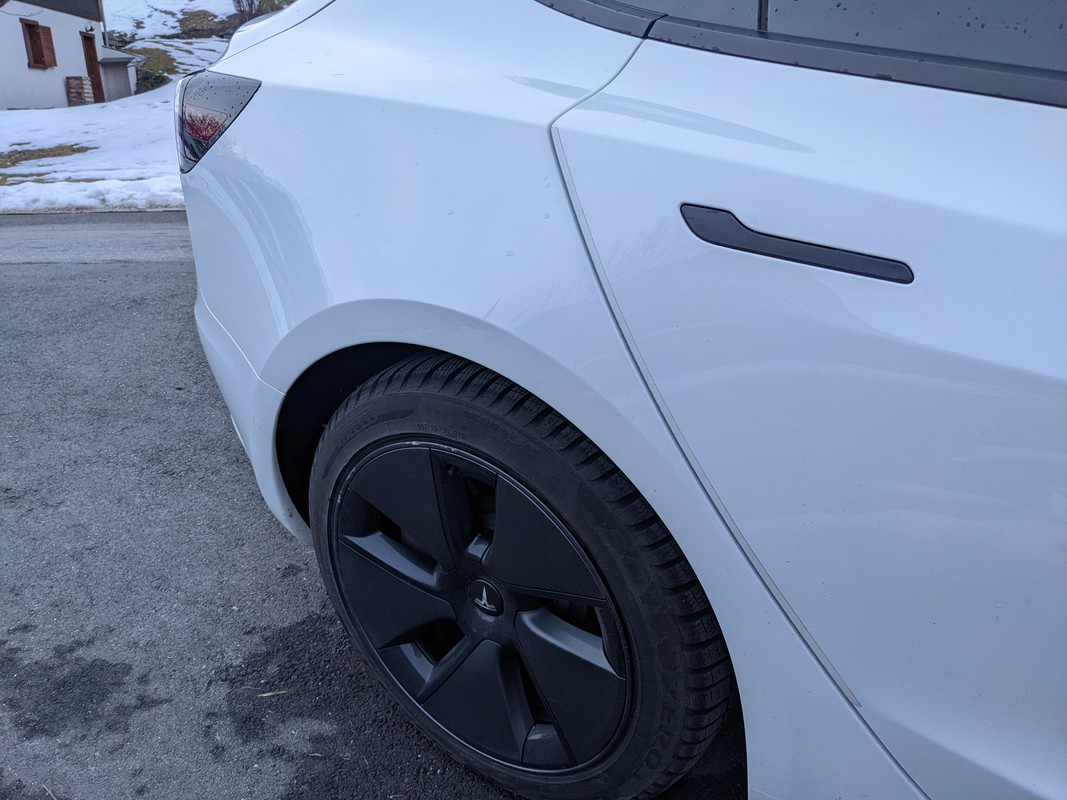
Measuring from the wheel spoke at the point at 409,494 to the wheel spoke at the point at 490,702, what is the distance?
0.19 m

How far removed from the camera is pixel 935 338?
3.06ft

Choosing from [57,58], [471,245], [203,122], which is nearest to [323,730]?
[471,245]

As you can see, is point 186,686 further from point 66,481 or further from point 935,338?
point 935,338

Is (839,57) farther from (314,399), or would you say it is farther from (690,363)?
(314,399)

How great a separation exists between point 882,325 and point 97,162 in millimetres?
12844

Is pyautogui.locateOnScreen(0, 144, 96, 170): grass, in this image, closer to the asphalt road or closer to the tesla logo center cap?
the asphalt road

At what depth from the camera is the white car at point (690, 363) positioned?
95 cm

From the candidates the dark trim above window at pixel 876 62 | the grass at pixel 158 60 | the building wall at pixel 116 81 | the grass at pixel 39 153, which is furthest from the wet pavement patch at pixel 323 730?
the grass at pixel 158 60

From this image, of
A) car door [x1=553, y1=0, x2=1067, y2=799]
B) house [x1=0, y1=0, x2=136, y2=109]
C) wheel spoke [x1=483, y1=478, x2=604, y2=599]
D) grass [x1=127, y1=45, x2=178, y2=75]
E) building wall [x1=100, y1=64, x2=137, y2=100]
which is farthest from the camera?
grass [x1=127, y1=45, x2=178, y2=75]

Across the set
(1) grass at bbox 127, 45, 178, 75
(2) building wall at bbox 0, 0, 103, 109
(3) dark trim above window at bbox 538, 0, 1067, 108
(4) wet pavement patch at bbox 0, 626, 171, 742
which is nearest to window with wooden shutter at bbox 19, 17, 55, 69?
(2) building wall at bbox 0, 0, 103, 109

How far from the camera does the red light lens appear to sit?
1.62 meters

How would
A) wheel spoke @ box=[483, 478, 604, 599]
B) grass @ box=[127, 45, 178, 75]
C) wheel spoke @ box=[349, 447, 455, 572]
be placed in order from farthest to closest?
grass @ box=[127, 45, 178, 75] < wheel spoke @ box=[349, 447, 455, 572] < wheel spoke @ box=[483, 478, 604, 599]

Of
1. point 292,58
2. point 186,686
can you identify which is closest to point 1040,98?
point 292,58

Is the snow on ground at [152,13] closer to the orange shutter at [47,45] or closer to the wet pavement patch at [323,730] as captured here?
the orange shutter at [47,45]
